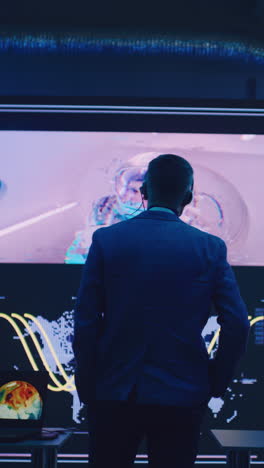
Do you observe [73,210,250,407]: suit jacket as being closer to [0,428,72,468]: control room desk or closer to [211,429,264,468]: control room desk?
[211,429,264,468]: control room desk

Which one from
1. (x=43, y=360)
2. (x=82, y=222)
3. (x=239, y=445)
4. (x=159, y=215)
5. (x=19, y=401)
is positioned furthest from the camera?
(x=82, y=222)

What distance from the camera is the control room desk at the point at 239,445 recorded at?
5.75 feet

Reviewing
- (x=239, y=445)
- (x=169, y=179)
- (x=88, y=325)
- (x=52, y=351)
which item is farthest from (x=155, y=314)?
(x=52, y=351)

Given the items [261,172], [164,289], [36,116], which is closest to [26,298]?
[36,116]

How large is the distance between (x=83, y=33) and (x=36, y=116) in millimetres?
660

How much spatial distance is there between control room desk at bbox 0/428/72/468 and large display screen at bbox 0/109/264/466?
136 cm

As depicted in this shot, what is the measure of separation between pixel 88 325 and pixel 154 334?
202mm

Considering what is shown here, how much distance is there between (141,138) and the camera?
3.48 metres

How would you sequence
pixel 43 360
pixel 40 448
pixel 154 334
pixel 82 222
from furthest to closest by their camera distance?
1. pixel 82 222
2. pixel 43 360
3. pixel 40 448
4. pixel 154 334

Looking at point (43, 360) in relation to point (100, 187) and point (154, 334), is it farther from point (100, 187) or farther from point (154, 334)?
point (154, 334)

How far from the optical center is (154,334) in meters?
1.53

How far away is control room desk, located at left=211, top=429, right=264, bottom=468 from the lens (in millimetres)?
1753

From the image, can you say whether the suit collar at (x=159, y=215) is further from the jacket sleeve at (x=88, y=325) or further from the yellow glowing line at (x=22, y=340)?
the yellow glowing line at (x=22, y=340)

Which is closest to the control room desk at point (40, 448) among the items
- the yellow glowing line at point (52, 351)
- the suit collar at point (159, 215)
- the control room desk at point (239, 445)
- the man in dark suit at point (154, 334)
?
the man in dark suit at point (154, 334)
